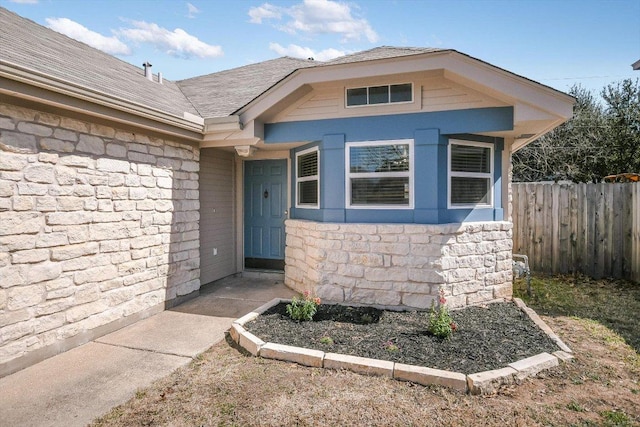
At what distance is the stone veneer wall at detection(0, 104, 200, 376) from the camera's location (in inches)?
137

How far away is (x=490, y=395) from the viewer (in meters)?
3.09

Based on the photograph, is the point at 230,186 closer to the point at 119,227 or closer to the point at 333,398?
the point at 119,227

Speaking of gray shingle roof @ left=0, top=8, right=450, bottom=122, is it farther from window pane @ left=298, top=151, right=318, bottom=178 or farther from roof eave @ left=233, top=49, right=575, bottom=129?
window pane @ left=298, top=151, right=318, bottom=178

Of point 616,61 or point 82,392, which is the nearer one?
point 82,392

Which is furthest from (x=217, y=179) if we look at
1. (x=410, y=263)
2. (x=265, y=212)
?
(x=410, y=263)

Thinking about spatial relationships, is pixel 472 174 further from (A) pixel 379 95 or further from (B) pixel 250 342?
(B) pixel 250 342

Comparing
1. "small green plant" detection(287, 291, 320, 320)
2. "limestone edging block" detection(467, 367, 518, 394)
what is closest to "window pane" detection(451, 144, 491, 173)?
"small green plant" detection(287, 291, 320, 320)

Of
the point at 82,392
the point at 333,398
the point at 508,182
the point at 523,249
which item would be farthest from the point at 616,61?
the point at 82,392

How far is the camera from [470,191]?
5531mm

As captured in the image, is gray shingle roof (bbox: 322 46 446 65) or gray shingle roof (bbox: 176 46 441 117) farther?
gray shingle roof (bbox: 176 46 441 117)

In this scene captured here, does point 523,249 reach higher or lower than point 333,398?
higher

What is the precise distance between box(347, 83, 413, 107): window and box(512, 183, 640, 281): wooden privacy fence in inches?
166

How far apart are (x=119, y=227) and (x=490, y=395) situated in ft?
15.1

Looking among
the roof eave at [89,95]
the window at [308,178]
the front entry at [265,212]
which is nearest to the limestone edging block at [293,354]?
the window at [308,178]
